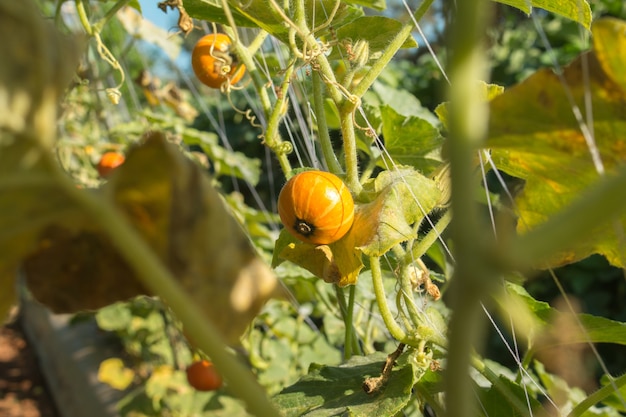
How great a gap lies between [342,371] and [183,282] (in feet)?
1.53

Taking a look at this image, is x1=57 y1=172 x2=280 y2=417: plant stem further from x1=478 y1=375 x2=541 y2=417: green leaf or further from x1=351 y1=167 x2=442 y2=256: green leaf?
x1=478 y1=375 x2=541 y2=417: green leaf

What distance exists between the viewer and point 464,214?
267mm

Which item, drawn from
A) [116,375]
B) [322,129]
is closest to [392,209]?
[322,129]

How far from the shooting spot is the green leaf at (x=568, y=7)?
0.71 m

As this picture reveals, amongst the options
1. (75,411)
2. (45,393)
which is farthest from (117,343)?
(45,393)

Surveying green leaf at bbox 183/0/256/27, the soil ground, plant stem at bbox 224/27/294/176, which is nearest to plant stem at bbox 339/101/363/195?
plant stem at bbox 224/27/294/176

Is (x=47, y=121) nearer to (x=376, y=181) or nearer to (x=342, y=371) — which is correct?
(x=376, y=181)

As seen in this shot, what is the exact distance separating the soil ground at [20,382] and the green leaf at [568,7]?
3557 mm

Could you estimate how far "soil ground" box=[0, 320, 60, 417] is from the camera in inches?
144

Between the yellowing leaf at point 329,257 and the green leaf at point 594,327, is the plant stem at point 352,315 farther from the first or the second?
the green leaf at point 594,327

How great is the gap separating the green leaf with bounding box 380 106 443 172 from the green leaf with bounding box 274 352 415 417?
27 cm

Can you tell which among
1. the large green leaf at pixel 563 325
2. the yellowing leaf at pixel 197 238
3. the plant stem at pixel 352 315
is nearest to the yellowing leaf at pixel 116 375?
the plant stem at pixel 352 315

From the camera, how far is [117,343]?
325 centimetres

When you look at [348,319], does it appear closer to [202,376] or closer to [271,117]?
[271,117]
